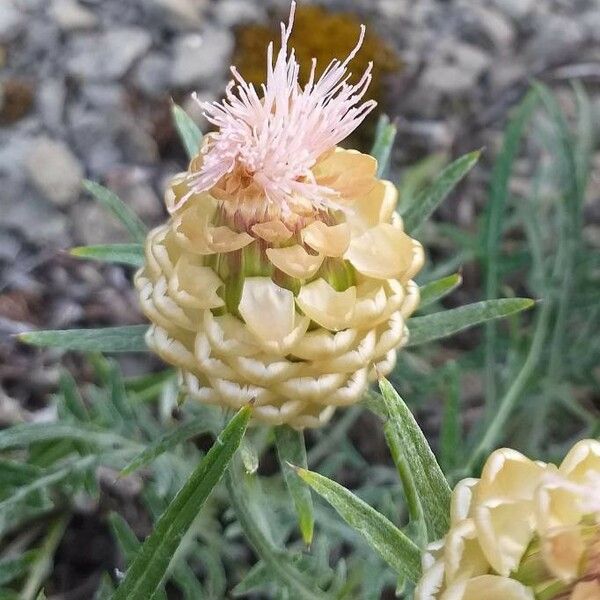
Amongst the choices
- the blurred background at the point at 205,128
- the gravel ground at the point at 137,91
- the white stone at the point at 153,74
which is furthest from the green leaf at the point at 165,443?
the white stone at the point at 153,74

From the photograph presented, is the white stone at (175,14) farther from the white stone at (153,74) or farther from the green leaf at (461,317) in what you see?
the green leaf at (461,317)

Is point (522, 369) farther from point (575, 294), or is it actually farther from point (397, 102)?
point (397, 102)

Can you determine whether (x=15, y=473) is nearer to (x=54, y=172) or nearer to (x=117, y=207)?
(x=117, y=207)

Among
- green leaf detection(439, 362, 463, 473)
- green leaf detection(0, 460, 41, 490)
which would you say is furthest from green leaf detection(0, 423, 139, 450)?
green leaf detection(439, 362, 463, 473)

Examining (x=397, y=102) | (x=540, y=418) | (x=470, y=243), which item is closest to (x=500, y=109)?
(x=397, y=102)

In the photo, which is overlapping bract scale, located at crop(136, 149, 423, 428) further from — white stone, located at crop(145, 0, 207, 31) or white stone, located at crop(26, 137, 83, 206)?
white stone, located at crop(145, 0, 207, 31)

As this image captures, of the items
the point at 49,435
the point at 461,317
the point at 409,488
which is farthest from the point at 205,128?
the point at 409,488
